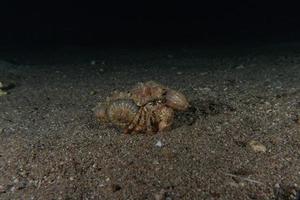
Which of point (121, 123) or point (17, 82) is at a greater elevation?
point (121, 123)

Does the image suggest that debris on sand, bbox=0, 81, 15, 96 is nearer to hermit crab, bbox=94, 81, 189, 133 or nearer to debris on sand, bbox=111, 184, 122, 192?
hermit crab, bbox=94, 81, 189, 133

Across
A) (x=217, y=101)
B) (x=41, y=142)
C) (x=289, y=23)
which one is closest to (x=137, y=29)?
(x=289, y=23)

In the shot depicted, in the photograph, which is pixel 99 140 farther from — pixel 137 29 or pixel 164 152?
pixel 137 29

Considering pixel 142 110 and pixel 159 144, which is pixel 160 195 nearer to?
pixel 159 144

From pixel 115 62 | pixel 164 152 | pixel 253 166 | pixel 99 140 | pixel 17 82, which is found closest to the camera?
pixel 253 166

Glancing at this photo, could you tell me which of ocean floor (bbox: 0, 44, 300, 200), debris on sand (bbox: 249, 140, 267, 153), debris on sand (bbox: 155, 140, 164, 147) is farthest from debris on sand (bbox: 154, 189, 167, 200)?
debris on sand (bbox: 249, 140, 267, 153)

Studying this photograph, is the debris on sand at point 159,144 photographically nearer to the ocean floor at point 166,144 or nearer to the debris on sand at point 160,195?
the ocean floor at point 166,144

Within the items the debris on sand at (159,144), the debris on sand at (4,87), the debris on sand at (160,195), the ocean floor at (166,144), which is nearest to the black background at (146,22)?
the debris on sand at (4,87)
